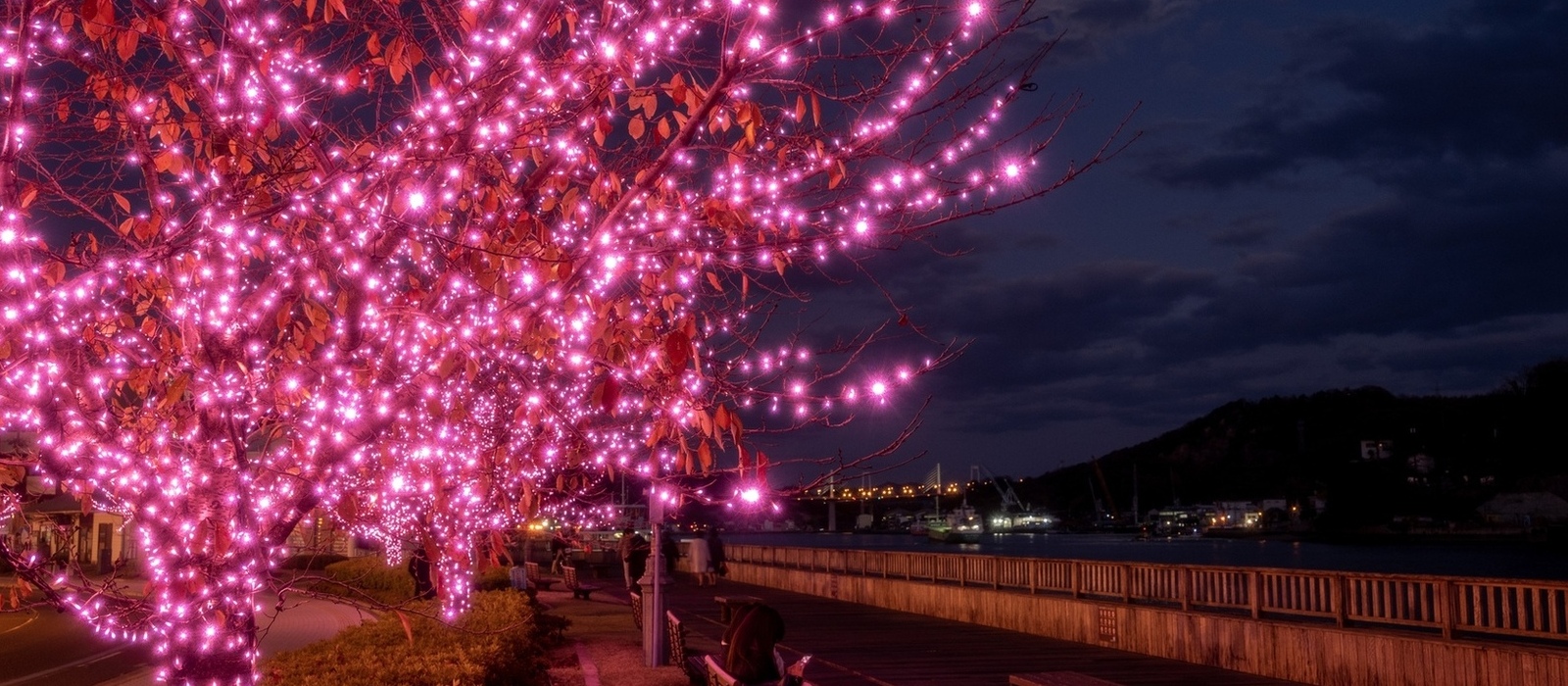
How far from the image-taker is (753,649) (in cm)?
975

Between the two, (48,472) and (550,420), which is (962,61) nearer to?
(550,420)

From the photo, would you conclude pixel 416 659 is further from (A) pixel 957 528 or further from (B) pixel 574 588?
(A) pixel 957 528

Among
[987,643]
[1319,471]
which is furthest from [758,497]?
[1319,471]

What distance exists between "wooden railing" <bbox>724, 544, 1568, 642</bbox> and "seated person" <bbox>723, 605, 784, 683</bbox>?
7.20 metres

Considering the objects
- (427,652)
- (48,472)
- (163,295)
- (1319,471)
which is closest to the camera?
(48,472)

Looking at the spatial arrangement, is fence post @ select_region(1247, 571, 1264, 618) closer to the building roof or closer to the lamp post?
the lamp post

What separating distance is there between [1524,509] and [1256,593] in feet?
463

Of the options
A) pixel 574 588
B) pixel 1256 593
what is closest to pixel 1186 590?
pixel 1256 593

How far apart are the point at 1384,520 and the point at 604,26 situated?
17267 centimetres

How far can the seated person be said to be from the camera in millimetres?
9664

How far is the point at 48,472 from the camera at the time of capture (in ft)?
16.3

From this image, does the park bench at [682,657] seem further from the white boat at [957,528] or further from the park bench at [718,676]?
the white boat at [957,528]

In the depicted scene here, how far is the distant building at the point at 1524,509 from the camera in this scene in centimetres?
12769

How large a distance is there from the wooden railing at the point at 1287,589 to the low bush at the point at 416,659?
351 inches
